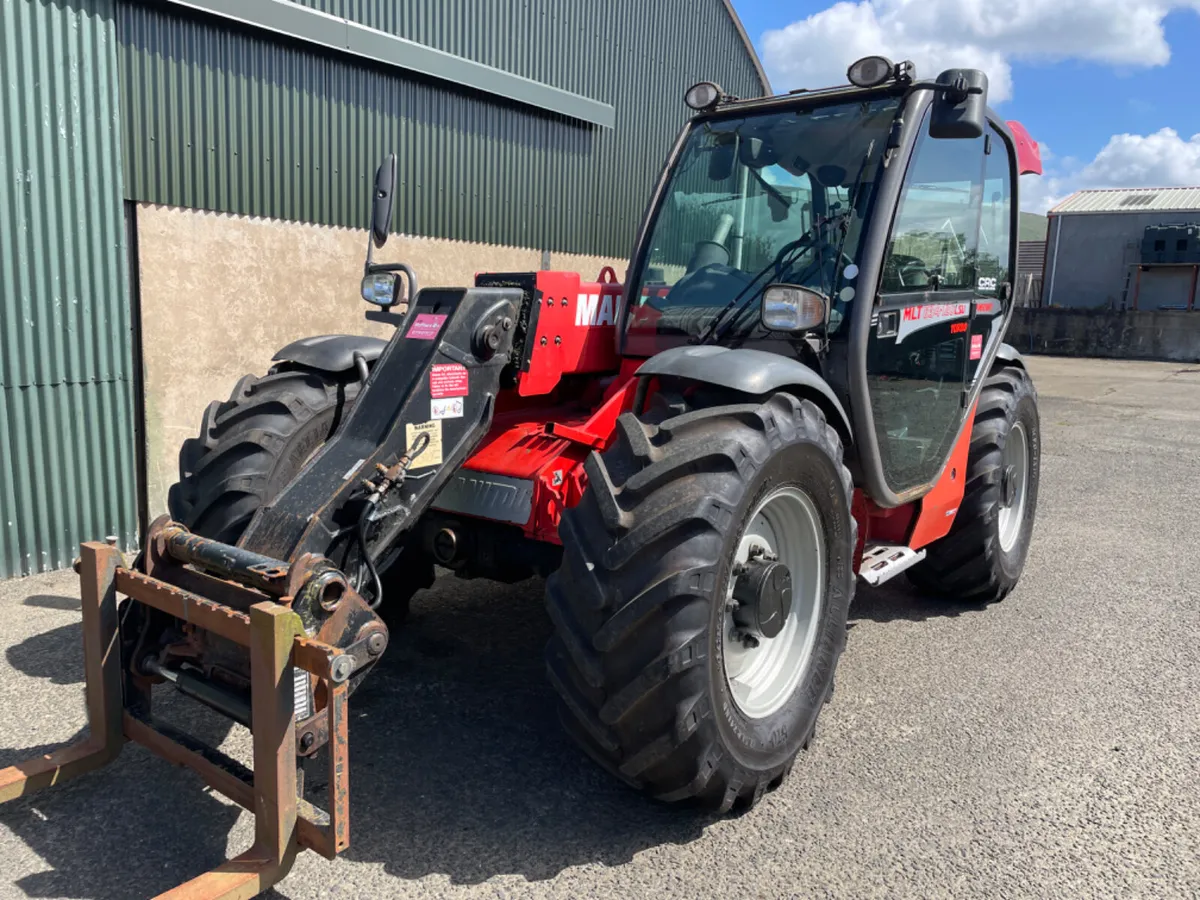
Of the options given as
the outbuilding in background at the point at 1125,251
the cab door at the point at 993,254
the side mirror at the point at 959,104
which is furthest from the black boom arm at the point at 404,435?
the outbuilding in background at the point at 1125,251

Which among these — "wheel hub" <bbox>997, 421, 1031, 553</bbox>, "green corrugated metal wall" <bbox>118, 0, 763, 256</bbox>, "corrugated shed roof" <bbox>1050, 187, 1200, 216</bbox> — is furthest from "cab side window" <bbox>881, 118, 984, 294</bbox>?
"corrugated shed roof" <bbox>1050, 187, 1200, 216</bbox>

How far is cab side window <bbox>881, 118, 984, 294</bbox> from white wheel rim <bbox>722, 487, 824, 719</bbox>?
1.13m

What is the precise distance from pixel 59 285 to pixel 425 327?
130 inches

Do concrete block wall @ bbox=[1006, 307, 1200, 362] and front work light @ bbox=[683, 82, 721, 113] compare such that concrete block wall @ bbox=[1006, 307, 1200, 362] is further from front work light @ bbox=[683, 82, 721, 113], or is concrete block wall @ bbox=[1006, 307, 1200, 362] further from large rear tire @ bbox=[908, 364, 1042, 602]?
front work light @ bbox=[683, 82, 721, 113]

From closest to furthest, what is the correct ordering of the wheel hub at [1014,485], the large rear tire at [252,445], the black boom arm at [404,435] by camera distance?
the black boom arm at [404,435]
the large rear tire at [252,445]
the wheel hub at [1014,485]

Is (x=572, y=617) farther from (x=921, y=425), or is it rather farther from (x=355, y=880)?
(x=921, y=425)

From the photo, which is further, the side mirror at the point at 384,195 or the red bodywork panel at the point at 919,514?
the red bodywork panel at the point at 919,514

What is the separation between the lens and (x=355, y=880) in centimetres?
271

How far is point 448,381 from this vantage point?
10.7ft

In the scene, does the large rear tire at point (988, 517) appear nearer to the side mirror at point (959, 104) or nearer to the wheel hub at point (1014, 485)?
the wheel hub at point (1014, 485)

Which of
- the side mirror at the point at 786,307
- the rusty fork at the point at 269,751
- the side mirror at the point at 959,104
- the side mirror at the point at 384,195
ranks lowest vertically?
the rusty fork at the point at 269,751

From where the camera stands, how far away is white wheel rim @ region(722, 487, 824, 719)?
10.6 feet

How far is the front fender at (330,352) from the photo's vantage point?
390 cm

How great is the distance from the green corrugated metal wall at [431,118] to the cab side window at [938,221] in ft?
14.4
